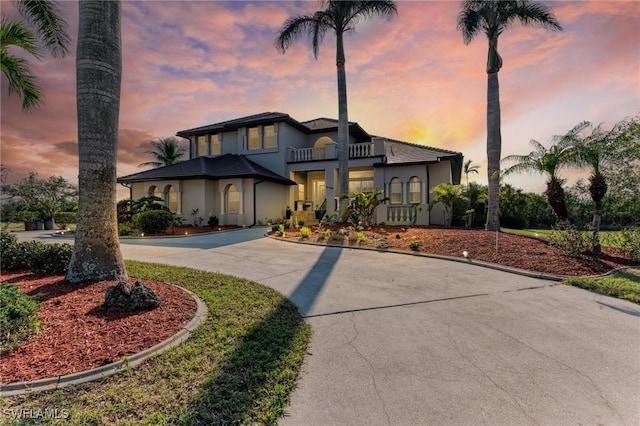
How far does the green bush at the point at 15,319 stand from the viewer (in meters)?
3.18

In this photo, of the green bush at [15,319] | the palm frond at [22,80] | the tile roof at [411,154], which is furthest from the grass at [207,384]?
the tile roof at [411,154]

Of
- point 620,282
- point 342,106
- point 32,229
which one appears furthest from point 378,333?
point 32,229

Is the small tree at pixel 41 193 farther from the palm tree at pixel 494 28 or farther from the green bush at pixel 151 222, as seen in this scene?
the palm tree at pixel 494 28

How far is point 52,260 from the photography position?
6125 millimetres

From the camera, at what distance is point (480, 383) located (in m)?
2.77

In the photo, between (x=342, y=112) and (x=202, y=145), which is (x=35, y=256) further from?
(x=202, y=145)

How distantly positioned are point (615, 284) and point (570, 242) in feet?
8.86

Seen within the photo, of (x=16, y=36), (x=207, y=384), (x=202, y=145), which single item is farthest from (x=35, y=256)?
(x=202, y=145)

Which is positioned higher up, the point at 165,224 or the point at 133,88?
the point at 133,88

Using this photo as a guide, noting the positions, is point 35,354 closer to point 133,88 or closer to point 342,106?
point 133,88

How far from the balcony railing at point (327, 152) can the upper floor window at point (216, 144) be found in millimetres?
6438

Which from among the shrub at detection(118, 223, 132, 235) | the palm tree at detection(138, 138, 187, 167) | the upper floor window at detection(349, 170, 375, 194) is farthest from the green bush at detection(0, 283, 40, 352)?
the palm tree at detection(138, 138, 187, 167)

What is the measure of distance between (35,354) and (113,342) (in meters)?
0.70

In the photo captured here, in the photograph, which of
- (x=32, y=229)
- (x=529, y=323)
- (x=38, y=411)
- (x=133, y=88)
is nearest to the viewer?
(x=38, y=411)
